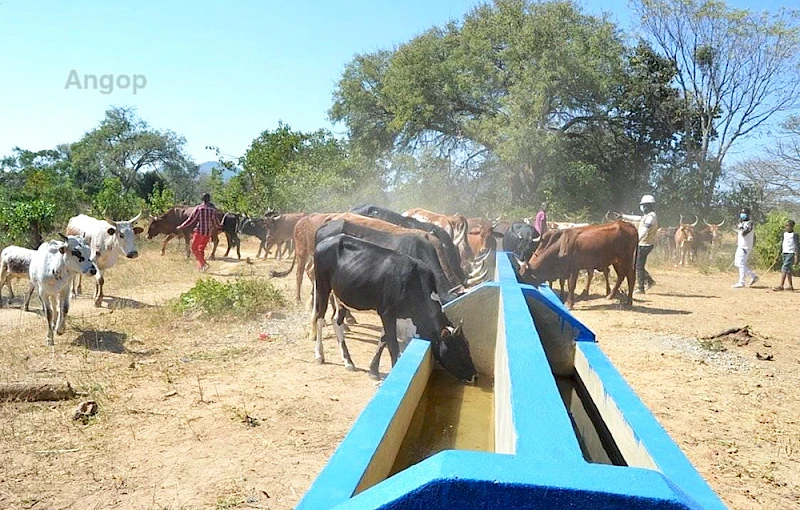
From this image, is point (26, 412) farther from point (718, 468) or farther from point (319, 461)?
A: point (718, 468)

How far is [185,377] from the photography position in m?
6.47

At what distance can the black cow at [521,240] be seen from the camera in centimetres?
1370

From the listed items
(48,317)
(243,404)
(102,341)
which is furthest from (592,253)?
(48,317)

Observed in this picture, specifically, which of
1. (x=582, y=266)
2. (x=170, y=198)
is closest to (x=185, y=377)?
(x=582, y=266)

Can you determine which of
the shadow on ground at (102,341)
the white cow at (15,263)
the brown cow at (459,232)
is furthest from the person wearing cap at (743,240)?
the white cow at (15,263)

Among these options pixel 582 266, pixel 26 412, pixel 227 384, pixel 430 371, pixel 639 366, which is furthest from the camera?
pixel 582 266

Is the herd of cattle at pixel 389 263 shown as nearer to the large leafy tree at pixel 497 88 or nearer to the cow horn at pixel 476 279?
the cow horn at pixel 476 279

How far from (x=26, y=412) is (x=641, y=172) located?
2898 centimetres

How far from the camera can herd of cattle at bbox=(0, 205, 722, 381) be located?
618cm

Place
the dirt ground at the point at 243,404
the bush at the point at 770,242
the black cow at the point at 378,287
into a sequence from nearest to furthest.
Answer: the dirt ground at the point at 243,404 < the black cow at the point at 378,287 < the bush at the point at 770,242

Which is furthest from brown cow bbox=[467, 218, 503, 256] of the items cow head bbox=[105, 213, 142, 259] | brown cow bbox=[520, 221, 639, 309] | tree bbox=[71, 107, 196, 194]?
tree bbox=[71, 107, 196, 194]

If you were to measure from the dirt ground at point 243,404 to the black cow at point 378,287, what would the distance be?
58 centimetres

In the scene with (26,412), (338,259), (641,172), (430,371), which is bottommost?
(26,412)

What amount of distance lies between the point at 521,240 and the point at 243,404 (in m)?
10.3
